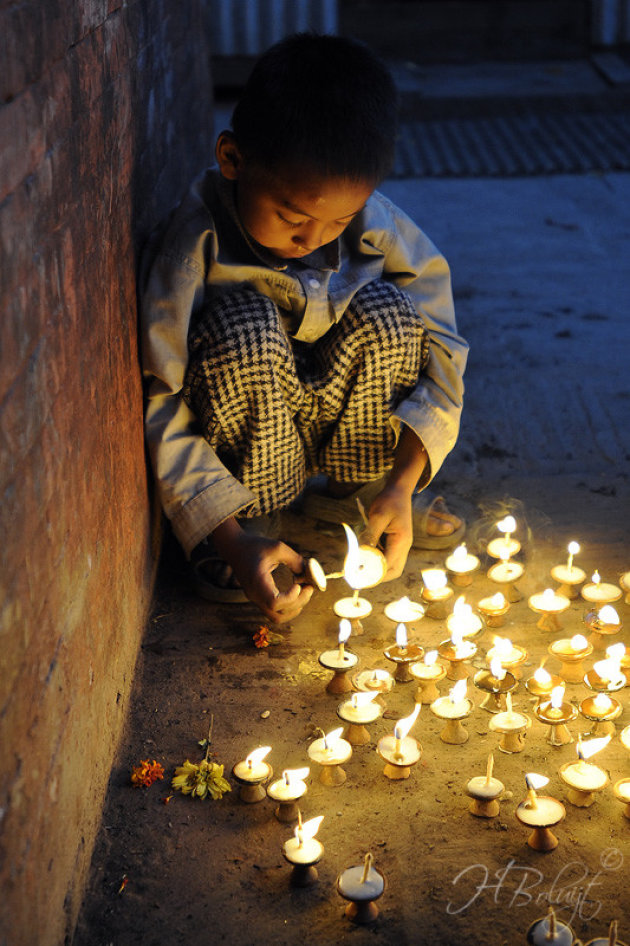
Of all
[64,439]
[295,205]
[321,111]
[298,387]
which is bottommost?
[298,387]

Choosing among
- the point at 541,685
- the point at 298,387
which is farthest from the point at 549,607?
the point at 298,387

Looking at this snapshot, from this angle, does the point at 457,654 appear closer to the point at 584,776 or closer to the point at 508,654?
the point at 508,654

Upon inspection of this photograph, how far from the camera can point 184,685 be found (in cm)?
229

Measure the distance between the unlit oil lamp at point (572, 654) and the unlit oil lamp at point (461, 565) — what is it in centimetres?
34

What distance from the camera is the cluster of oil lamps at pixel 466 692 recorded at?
181cm

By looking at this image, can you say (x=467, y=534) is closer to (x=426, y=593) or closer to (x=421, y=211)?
(x=426, y=593)

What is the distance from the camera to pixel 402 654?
7.38 feet

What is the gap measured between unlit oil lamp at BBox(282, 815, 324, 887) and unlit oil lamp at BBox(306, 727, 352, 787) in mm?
164

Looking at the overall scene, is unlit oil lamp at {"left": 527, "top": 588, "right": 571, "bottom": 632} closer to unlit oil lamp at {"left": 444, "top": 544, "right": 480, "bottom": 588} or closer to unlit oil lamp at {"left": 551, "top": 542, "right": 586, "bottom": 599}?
unlit oil lamp at {"left": 551, "top": 542, "right": 586, "bottom": 599}

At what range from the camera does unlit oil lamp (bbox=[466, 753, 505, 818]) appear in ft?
6.09

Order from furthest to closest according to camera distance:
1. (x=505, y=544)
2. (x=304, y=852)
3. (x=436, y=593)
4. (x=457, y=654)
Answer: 1. (x=505, y=544)
2. (x=436, y=593)
3. (x=457, y=654)
4. (x=304, y=852)

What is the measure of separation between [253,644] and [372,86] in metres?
1.29

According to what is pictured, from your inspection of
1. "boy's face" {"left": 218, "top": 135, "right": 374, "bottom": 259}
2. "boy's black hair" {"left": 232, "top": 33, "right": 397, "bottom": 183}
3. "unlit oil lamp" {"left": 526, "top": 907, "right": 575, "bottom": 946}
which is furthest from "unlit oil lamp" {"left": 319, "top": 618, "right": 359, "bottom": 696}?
"boy's black hair" {"left": 232, "top": 33, "right": 397, "bottom": 183}

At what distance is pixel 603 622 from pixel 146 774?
1.06 metres
